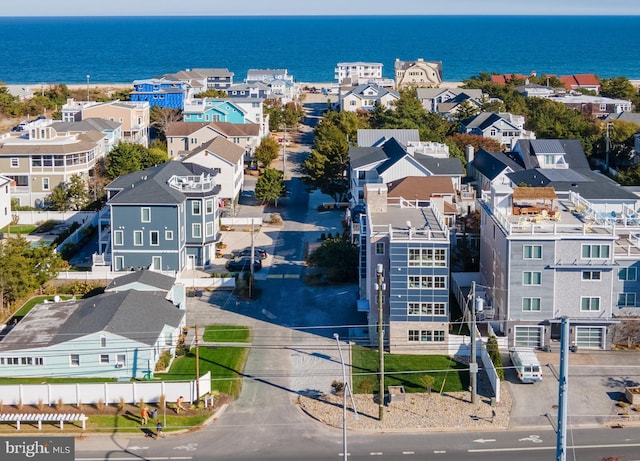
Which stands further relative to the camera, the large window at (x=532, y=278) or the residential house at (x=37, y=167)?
the residential house at (x=37, y=167)

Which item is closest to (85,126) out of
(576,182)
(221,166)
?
(221,166)

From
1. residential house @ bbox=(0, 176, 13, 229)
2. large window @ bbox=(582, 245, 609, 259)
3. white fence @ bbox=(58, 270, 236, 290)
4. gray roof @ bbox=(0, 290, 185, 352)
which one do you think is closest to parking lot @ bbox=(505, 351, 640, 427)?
large window @ bbox=(582, 245, 609, 259)

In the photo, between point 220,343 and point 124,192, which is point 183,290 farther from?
point 124,192

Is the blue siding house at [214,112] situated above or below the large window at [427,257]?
above

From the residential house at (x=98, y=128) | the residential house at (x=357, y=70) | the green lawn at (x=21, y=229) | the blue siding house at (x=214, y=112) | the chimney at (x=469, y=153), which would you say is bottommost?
the green lawn at (x=21, y=229)

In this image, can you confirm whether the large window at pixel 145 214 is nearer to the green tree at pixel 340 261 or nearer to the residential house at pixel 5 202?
the green tree at pixel 340 261

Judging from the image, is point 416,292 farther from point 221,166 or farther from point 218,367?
point 221,166

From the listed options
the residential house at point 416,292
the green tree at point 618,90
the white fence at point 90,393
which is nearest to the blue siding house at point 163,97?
the green tree at point 618,90

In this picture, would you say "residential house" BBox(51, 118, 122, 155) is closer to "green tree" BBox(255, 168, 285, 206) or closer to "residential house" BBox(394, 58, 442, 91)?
"green tree" BBox(255, 168, 285, 206)
